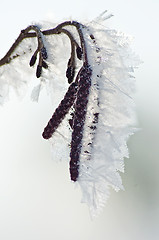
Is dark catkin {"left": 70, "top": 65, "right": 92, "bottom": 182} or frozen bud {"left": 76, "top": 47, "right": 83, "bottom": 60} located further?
frozen bud {"left": 76, "top": 47, "right": 83, "bottom": 60}

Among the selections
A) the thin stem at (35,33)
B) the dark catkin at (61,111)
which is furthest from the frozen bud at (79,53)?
the dark catkin at (61,111)

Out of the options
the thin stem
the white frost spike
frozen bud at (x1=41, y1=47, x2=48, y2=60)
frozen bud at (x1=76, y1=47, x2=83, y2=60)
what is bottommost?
the white frost spike

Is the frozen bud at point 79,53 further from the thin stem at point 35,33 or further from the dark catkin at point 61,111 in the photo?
the dark catkin at point 61,111

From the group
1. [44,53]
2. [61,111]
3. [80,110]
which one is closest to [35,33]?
[44,53]

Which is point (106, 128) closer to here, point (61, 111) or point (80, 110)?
point (80, 110)

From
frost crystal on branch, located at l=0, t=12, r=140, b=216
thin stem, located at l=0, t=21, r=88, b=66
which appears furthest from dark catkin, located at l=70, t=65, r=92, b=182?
thin stem, located at l=0, t=21, r=88, b=66

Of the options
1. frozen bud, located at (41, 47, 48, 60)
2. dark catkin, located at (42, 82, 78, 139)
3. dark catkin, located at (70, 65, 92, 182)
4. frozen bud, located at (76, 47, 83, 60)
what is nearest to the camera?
dark catkin, located at (70, 65, 92, 182)

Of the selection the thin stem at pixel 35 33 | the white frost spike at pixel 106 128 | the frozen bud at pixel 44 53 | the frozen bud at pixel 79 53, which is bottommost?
the white frost spike at pixel 106 128

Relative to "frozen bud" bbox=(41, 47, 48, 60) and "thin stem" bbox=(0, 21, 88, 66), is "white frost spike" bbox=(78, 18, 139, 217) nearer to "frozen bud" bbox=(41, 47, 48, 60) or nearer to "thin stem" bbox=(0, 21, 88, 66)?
"thin stem" bbox=(0, 21, 88, 66)
